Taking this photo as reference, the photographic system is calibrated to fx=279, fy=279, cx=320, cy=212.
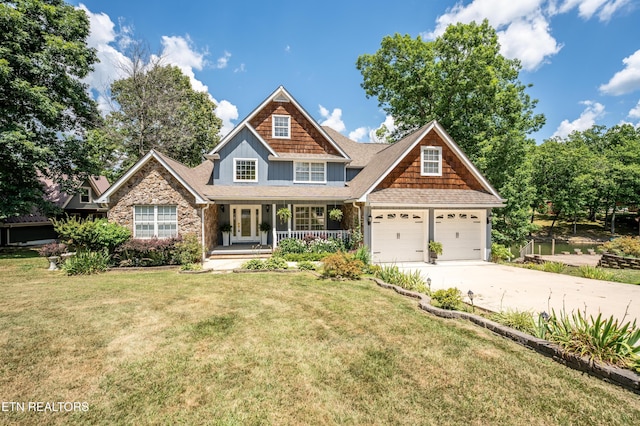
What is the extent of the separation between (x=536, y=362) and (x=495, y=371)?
0.81 metres

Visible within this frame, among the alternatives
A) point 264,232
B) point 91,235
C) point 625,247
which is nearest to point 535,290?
point 625,247

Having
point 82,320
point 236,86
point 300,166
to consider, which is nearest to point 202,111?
point 236,86

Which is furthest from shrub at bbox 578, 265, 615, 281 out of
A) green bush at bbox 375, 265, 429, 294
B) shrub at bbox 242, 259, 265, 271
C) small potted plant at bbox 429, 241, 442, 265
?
shrub at bbox 242, 259, 265, 271

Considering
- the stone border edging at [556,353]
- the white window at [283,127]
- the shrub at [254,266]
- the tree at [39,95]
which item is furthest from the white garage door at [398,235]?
the tree at [39,95]

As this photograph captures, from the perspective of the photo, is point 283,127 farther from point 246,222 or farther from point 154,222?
point 154,222

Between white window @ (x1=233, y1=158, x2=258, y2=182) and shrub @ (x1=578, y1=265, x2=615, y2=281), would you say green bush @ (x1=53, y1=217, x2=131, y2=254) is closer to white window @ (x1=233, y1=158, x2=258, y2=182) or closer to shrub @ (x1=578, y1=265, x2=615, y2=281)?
white window @ (x1=233, y1=158, x2=258, y2=182)

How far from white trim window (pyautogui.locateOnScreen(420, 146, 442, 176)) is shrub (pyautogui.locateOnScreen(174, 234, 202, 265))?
11550mm

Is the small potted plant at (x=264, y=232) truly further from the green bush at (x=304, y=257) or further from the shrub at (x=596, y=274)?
the shrub at (x=596, y=274)

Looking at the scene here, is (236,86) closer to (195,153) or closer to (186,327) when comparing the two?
(195,153)

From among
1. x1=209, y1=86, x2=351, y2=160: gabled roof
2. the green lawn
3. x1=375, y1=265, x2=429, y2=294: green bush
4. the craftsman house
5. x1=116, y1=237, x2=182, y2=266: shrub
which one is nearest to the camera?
A: the green lawn

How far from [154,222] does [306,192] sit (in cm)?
761

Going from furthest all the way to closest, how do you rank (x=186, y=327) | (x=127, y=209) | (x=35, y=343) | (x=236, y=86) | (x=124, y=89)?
(x=124, y=89) → (x=236, y=86) → (x=127, y=209) → (x=186, y=327) → (x=35, y=343)

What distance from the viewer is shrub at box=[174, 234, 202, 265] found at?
475 inches

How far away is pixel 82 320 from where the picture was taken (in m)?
6.00
